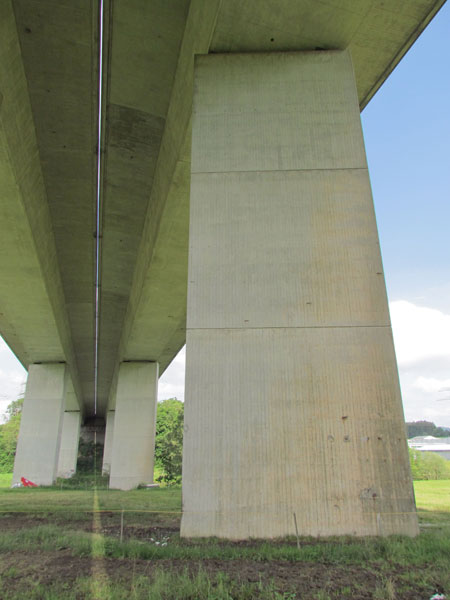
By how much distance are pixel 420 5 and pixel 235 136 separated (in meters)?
3.64

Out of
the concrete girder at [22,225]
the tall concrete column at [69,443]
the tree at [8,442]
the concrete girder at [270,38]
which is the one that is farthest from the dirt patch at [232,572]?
the tree at [8,442]

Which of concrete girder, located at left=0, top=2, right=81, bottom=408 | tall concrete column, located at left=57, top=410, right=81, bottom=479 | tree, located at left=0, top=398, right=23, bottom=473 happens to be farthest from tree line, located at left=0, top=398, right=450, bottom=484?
concrete girder, located at left=0, top=2, right=81, bottom=408

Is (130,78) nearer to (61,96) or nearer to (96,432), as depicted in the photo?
(61,96)

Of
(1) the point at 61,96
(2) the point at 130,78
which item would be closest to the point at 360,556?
(2) the point at 130,78

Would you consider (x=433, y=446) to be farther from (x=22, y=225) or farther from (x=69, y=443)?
(x=22, y=225)

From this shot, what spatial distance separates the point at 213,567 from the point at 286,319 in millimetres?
3044

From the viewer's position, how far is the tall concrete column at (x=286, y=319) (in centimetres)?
512

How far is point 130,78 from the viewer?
886 cm

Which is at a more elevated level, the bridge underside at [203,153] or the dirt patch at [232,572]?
the bridge underside at [203,153]

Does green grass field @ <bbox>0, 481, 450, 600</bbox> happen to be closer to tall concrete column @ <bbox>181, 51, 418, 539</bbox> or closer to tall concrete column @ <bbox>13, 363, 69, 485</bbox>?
tall concrete column @ <bbox>181, 51, 418, 539</bbox>

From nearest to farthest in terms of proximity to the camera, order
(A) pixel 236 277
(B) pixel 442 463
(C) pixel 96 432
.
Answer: (A) pixel 236 277 → (B) pixel 442 463 → (C) pixel 96 432

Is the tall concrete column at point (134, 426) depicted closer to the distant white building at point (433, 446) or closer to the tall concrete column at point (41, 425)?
the tall concrete column at point (41, 425)

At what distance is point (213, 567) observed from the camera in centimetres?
394

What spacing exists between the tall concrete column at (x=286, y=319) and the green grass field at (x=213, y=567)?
50 centimetres
